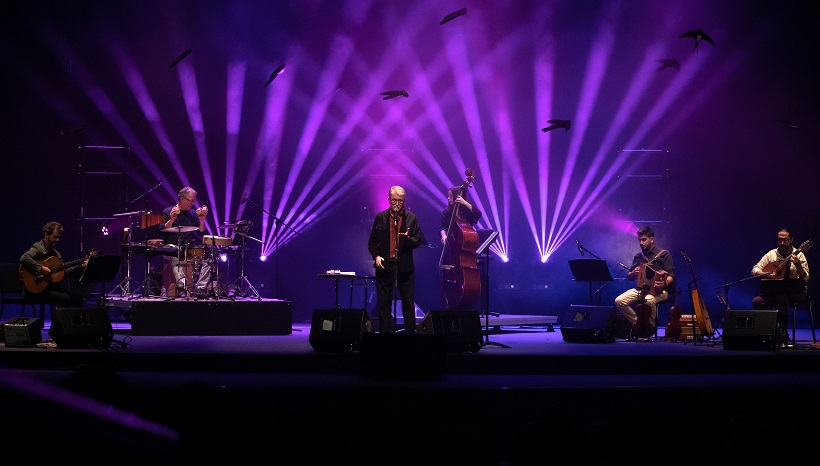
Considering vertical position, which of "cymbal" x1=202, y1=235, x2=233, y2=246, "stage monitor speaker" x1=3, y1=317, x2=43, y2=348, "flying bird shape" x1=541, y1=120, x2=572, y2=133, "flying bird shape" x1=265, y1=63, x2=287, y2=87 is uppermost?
"flying bird shape" x1=265, y1=63, x2=287, y2=87

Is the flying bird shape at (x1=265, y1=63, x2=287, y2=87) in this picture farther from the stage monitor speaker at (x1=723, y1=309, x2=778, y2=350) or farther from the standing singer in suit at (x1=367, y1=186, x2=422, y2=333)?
the stage monitor speaker at (x1=723, y1=309, x2=778, y2=350)

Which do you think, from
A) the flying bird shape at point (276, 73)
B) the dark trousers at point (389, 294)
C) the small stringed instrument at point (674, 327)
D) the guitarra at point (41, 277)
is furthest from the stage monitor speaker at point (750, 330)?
the flying bird shape at point (276, 73)

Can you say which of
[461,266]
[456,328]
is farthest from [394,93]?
[456,328]

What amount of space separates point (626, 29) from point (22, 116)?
34.5 feet

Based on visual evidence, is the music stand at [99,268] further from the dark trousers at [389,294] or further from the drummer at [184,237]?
the dark trousers at [389,294]

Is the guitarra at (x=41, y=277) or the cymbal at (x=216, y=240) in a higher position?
the cymbal at (x=216, y=240)

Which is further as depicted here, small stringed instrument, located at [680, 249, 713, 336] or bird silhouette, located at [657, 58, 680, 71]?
bird silhouette, located at [657, 58, 680, 71]

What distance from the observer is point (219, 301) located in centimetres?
1055

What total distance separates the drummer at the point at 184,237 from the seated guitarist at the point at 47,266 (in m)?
1.92

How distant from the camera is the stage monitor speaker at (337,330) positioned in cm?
799

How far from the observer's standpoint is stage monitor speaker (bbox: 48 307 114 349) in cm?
815

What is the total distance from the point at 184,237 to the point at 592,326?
590 centimetres

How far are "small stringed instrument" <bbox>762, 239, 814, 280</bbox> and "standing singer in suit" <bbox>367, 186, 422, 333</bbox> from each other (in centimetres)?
459

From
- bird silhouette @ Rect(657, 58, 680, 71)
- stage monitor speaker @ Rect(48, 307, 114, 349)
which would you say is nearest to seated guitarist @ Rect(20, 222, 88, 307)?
stage monitor speaker @ Rect(48, 307, 114, 349)
